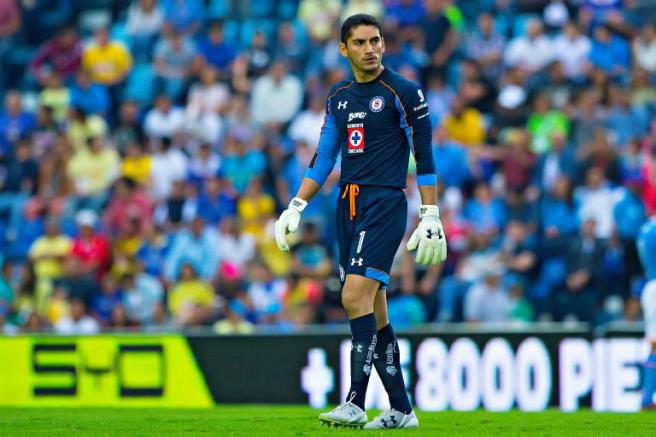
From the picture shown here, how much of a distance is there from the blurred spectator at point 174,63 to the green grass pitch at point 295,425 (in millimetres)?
11158

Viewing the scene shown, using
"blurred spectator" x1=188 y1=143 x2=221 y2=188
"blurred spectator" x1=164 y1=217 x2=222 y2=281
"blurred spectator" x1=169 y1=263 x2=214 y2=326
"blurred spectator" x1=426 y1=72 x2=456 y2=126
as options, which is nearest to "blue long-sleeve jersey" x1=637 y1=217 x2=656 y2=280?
"blurred spectator" x1=169 y1=263 x2=214 y2=326

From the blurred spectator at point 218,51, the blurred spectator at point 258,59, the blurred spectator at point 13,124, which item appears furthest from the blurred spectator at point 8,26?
the blurred spectator at point 258,59

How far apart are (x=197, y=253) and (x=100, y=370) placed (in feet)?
11.4

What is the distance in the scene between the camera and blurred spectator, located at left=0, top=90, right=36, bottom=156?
834 inches

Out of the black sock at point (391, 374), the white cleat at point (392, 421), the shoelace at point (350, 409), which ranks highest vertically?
the black sock at point (391, 374)

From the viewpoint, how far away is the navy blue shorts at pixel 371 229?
839 cm

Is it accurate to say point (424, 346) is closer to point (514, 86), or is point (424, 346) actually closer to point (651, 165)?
point (651, 165)

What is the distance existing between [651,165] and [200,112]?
7.10m

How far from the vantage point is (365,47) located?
8547 mm

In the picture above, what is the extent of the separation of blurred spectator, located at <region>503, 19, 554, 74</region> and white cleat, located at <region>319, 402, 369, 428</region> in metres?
11.5

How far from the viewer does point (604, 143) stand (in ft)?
56.2

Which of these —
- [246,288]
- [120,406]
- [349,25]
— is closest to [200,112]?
[246,288]

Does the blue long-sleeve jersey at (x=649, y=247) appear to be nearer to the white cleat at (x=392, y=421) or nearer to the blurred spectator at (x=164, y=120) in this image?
the white cleat at (x=392, y=421)

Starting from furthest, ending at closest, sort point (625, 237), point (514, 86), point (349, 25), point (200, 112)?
point (200, 112)
point (514, 86)
point (625, 237)
point (349, 25)
